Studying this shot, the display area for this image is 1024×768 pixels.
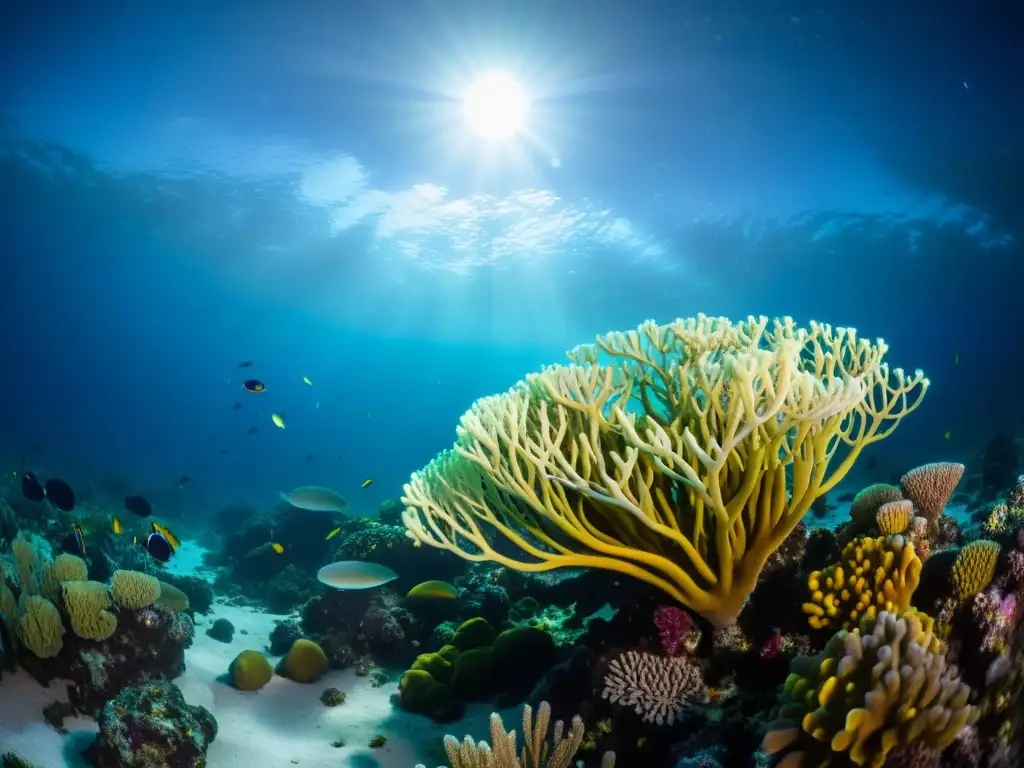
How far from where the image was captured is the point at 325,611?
8.87 m

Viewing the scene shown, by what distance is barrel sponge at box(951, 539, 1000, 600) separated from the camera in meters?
3.01

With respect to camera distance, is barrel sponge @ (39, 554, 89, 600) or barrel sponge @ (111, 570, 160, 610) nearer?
barrel sponge @ (39, 554, 89, 600)

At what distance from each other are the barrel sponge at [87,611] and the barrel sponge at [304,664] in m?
2.35

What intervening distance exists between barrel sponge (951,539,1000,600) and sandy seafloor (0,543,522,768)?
4414 millimetres

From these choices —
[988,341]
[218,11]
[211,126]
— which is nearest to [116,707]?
[218,11]

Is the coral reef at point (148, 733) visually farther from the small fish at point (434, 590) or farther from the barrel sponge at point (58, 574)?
the small fish at point (434, 590)

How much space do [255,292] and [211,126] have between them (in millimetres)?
28637


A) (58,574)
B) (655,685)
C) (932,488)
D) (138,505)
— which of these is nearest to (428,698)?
(655,685)

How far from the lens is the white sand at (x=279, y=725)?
16.2 feet

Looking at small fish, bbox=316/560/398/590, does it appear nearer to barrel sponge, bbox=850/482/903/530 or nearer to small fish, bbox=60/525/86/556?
small fish, bbox=60/525/86/556

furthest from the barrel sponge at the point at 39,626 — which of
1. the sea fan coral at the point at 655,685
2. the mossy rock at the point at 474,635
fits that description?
the sea fan coral at the point at 655,685

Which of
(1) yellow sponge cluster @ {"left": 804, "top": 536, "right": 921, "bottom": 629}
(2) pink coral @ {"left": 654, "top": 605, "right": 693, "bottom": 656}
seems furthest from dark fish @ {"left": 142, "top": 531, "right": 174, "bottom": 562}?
(1) yellow sponge cluster @ {"left": 804, "top": 536, "right": 921, "bottom": 629}

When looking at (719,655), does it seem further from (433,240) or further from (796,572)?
(433,240)

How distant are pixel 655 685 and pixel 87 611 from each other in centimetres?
627
